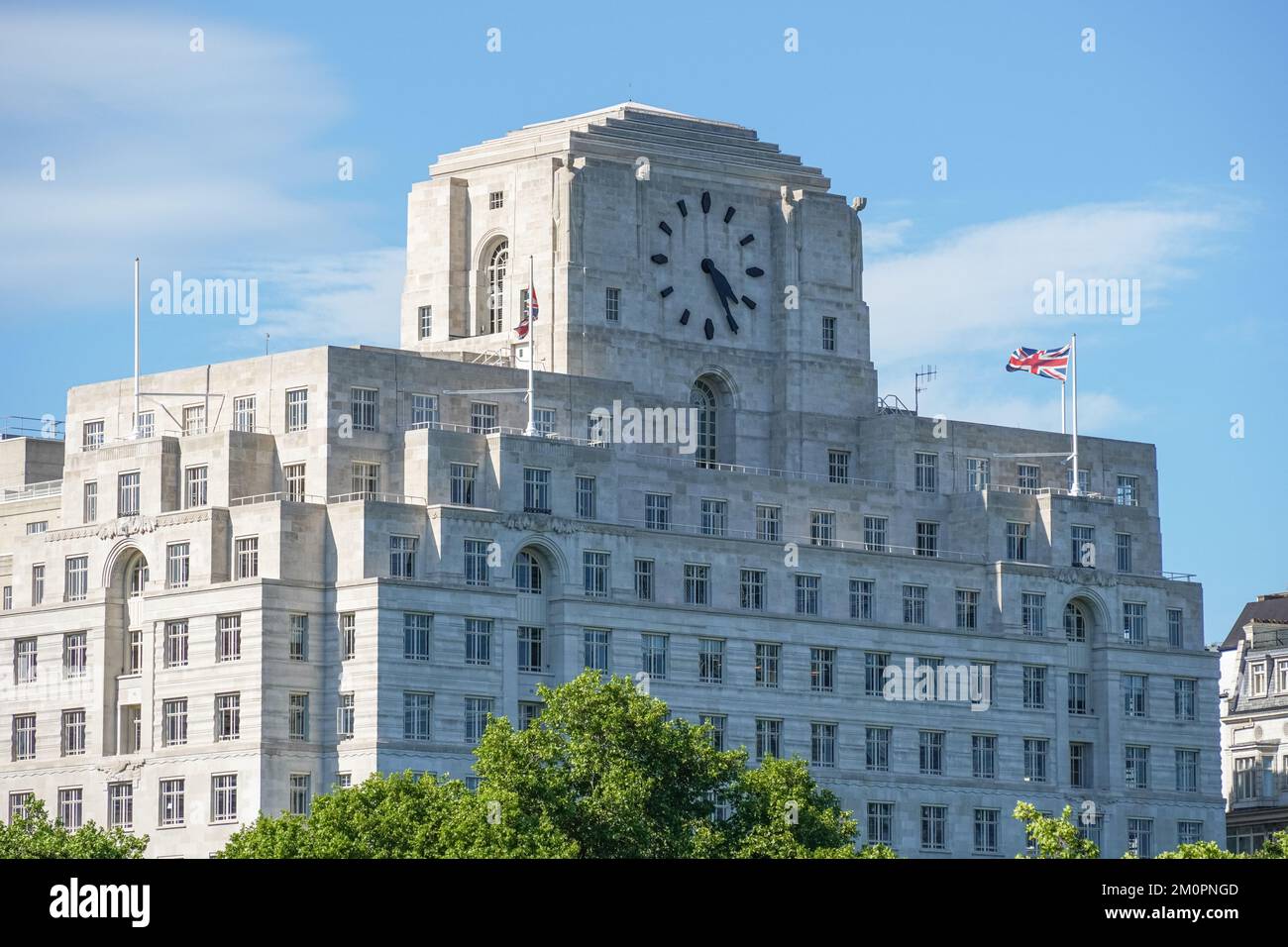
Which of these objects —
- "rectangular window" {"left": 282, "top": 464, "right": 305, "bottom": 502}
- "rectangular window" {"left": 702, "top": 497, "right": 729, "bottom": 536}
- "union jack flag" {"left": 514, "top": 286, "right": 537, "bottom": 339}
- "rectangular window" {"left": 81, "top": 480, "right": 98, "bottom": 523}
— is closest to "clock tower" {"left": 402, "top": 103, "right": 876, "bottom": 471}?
"union jack flag" {"left": 514, "top": 286, "right": 537, "bottom": 339}

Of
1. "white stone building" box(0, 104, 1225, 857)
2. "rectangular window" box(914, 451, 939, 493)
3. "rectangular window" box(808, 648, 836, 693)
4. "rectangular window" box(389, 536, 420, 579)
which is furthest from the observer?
"rectangular window" box(914, 451, 939, 493)

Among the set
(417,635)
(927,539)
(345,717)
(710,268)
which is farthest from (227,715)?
(927,539)

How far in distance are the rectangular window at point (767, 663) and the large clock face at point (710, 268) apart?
19.0 metres

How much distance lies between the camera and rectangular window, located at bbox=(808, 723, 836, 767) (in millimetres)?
145750

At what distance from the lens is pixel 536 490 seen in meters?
139

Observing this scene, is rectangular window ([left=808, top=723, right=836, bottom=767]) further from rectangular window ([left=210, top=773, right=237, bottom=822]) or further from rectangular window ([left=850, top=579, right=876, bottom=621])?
rectangular window ([left=210, top=773, right=237, bottom=822])

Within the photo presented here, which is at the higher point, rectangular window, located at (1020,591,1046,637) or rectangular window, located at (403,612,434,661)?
rectangular window, located at (1020,591,1046,637)

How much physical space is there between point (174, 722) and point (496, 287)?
32582 millimetres

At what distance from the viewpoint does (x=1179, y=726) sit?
6275 inches

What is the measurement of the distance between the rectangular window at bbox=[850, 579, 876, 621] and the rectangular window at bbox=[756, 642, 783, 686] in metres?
5.60

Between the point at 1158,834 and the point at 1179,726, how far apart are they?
676 centimetres
